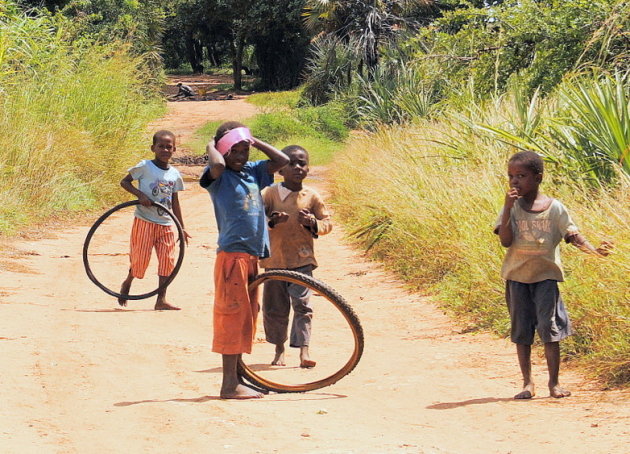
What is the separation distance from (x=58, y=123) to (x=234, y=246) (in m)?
11.5

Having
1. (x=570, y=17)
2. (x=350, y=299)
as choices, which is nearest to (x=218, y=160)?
(x=350, y=299)

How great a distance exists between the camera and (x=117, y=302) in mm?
9102

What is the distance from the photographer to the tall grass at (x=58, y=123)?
14469mm

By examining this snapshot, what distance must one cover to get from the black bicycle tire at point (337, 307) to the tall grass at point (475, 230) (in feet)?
5.28

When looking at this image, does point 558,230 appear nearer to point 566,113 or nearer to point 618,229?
point 618,229

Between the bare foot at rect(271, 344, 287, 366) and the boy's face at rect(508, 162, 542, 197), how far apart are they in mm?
2045

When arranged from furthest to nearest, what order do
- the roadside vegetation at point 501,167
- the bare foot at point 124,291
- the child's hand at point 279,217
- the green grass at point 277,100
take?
1. the green grass at point 277,100
2. the bare foot at point 124,291
3. the roadside vegetation at point 501,167
4. the child's hand at point 279,217

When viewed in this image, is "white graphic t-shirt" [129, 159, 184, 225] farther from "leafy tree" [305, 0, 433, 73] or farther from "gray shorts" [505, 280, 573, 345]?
"leafy tree" [305, 0, 433, 73]

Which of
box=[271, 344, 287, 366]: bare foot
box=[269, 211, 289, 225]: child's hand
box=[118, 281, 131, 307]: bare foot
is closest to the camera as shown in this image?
box=[269, 211, 289, 225]: child's hand

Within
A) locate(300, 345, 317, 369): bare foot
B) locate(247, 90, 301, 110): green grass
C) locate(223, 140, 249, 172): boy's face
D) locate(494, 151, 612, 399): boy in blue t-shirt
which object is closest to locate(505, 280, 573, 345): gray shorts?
locate(494, 151, 612, 399): boy in blue t-shirt

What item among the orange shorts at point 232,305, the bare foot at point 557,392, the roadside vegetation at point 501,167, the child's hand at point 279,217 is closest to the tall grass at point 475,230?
the roadside vegetation at point 501,167

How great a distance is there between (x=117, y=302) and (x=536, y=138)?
4.74 meters

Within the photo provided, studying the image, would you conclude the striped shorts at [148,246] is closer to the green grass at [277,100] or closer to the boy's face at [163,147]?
the boy's face at [163,147]

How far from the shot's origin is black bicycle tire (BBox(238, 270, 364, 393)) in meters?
5.36
